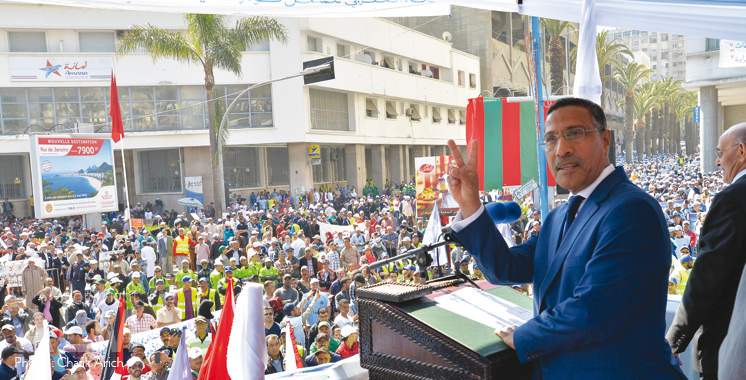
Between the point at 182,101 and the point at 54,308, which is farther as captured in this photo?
the point at 182,101

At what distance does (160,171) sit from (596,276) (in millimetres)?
33168

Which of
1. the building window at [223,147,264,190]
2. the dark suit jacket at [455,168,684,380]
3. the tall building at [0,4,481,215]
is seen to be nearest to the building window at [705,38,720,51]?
the tall building at [0,4,481,215]

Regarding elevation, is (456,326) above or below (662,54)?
below

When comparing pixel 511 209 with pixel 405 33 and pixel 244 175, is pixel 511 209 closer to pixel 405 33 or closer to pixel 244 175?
pixel 244 175

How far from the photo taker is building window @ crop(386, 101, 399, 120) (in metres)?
39.8

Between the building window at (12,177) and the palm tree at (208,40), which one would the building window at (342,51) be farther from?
the building window at (12,177)

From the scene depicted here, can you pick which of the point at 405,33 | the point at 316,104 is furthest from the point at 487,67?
the point at 316,104

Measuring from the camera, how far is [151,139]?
30.4 metres

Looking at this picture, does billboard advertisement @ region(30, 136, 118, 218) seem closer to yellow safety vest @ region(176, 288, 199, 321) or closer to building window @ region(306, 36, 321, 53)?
yellow safety vest @ region(176, 288, 199, 321)

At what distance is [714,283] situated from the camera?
214 centimetres

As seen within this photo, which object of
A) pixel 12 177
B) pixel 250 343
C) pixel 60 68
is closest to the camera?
pixel 250 343

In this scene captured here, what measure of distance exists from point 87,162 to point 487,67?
38.6 metres

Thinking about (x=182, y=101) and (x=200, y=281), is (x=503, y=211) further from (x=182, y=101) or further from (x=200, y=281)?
(x=182, y=101)

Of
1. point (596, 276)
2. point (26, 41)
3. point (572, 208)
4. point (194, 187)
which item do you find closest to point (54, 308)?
point (572, 208)
